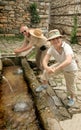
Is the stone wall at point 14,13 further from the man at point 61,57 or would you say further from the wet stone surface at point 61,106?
the man at point 61,57

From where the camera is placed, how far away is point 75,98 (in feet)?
15.2

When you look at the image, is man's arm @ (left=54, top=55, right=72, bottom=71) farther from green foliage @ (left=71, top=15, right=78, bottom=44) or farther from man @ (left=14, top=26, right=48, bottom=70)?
green foliage @ (left=71, top=15, right=78, bottom=44)

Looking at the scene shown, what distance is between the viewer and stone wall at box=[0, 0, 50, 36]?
40.6 feet

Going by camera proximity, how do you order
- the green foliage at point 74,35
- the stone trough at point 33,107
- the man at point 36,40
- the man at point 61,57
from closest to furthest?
1. the stone trough at point 33,107
2. the man at point 61,57
3. the man at point 36,40
4. the green foliage at point 74,35

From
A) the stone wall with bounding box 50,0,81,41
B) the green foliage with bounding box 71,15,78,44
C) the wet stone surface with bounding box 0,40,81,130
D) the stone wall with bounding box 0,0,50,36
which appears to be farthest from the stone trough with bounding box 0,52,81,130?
the stone wall with bounding box 0,0,50,36

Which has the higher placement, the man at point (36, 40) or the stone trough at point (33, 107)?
the man at point (36, 40)

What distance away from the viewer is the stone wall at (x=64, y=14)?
11234mm

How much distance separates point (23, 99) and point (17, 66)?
2.30 meters

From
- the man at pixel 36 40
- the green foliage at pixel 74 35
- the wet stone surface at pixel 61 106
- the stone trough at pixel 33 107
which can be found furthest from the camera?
the green foliage at pixel 74 35

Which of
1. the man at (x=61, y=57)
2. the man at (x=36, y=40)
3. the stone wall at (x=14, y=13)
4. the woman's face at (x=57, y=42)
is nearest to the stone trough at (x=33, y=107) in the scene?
the man at (x=61, y=57)

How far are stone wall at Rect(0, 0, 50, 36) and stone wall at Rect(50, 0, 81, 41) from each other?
1293 mm

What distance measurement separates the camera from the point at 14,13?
493 inches

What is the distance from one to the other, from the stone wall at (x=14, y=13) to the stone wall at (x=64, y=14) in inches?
50.9

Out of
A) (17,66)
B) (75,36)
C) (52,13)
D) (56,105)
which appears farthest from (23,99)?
(52,13)
